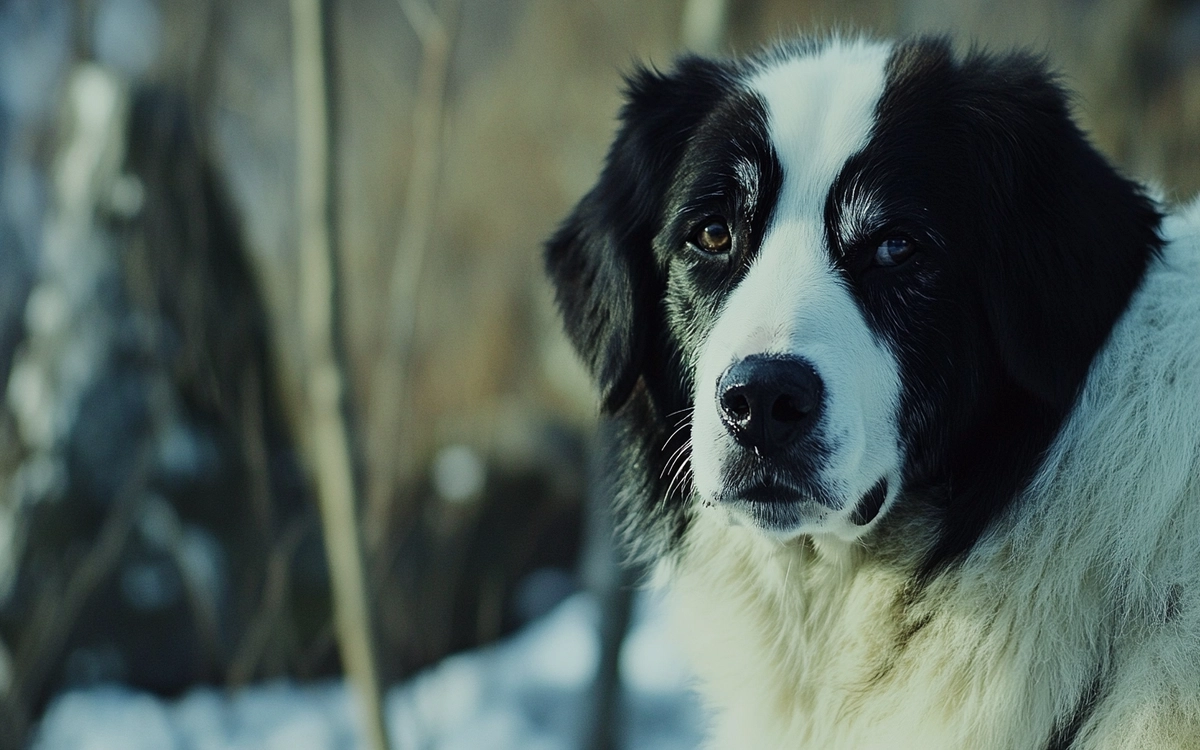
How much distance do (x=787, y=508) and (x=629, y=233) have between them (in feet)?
2.73

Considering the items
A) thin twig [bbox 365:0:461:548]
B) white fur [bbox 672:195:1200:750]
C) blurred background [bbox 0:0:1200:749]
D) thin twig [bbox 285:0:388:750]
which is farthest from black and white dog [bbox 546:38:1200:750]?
thin twig [bbox 365:0:461:548]

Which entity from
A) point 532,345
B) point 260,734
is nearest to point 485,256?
point 532,345

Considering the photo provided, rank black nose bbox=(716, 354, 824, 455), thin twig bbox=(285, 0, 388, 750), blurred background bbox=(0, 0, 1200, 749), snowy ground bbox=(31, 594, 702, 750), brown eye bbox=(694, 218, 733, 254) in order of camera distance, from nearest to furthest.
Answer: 1. black nose bbox=(716, 354, 824, 455)
2. brown eye bbox=(694, 218, 733, 254)
3. thin twig bbox=(285, 0, 388, 750)
4. blurred background bbox=(0, 0, 1200, 749)
5. snowy ground bbox=(31, 594, 702, 750)

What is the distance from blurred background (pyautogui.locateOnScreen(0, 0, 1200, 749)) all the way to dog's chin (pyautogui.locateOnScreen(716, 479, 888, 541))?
1.90 metres

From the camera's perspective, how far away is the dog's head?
6.62 ft

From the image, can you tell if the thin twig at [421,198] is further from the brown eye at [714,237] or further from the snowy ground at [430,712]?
the brown eye at [714,237]

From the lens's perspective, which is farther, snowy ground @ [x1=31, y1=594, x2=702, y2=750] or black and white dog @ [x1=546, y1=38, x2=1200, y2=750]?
snowy ground @ [x1=31, y1=594, x2=702, y2=750]

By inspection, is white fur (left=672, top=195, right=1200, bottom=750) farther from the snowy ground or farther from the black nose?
the snowy ground

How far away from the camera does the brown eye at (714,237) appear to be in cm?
237

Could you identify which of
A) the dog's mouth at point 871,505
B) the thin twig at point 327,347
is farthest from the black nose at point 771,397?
the thin twig at point 327,347

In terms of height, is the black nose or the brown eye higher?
the brown eye

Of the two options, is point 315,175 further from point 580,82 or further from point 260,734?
point 580,82

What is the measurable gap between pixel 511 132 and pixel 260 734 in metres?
5.39

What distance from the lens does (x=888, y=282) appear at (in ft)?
7.17
